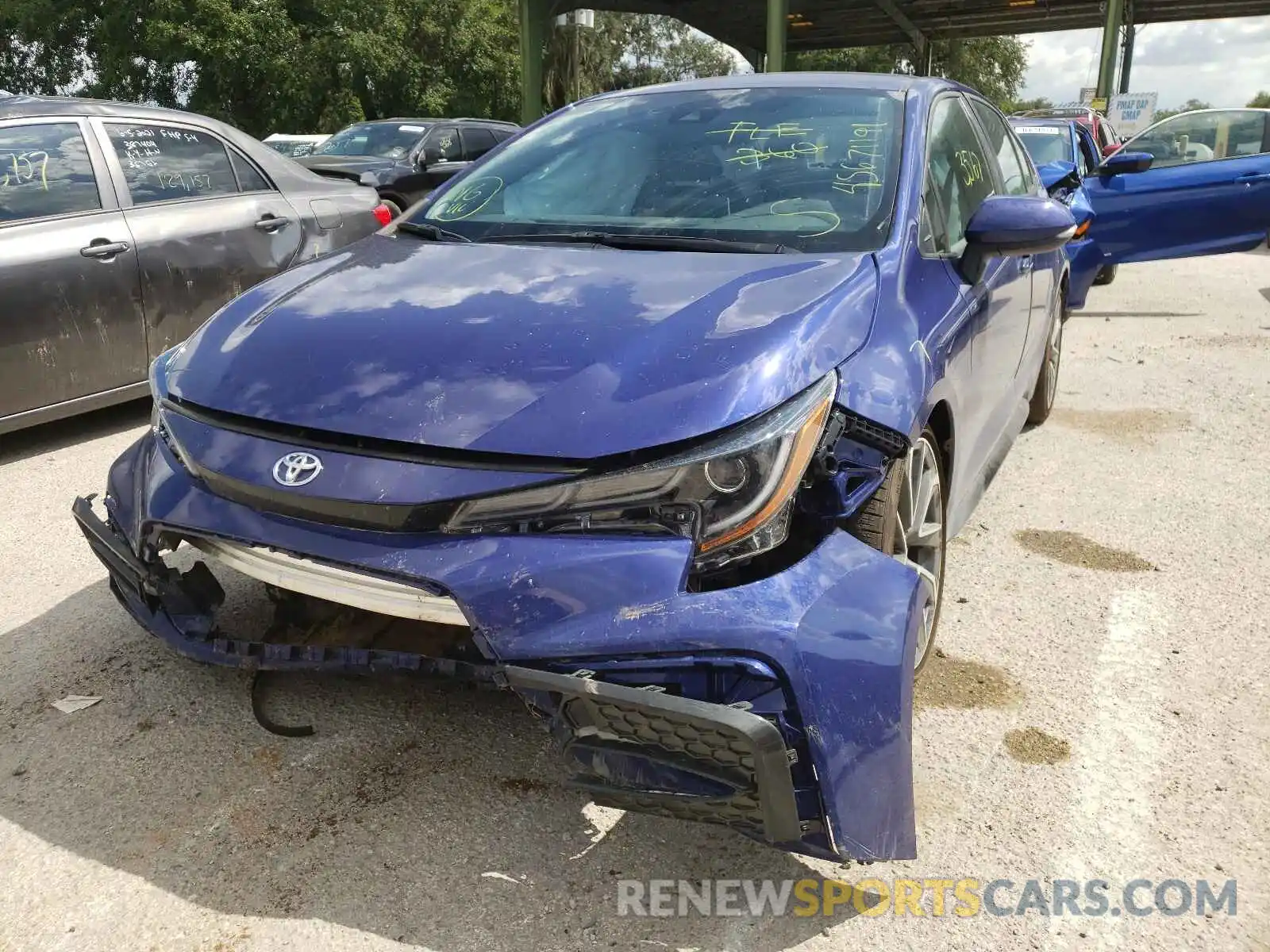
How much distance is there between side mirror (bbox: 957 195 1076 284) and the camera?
2969 mm

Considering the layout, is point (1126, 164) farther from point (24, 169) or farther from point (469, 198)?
point (24, 169)

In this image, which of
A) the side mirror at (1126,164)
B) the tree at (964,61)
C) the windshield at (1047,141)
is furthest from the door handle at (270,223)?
the tree at (964,61)

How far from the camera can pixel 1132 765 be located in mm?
2604

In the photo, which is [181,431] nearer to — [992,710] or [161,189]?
[992,710]

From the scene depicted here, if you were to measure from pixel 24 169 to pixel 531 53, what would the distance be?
67.3ft

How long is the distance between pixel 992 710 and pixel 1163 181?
6.97 m

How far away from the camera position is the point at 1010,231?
9.72ft

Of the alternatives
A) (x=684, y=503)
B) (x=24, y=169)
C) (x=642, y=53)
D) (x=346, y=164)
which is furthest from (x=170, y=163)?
(x=642, y=53)

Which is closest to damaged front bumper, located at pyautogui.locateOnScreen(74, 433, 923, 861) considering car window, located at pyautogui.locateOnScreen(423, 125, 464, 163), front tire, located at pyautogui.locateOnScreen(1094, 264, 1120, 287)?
front tire, located at pyautogui.locateOnScreen(1094, 264, 1120, 287)

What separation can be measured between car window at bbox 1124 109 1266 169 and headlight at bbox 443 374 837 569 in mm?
8125

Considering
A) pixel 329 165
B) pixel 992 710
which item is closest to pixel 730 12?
pixel 329 165

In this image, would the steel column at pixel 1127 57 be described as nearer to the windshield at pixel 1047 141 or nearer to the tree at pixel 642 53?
the tree at pixel 642 53

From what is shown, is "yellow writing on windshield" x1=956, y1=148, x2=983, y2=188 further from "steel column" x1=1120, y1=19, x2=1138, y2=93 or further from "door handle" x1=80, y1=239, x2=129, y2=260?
"steel column" x1=1120, y1=19, x2=1138, y2=93

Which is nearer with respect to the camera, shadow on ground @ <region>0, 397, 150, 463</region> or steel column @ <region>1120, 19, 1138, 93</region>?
shadow on ground @ <region>0, 397, 150, 463</region>
